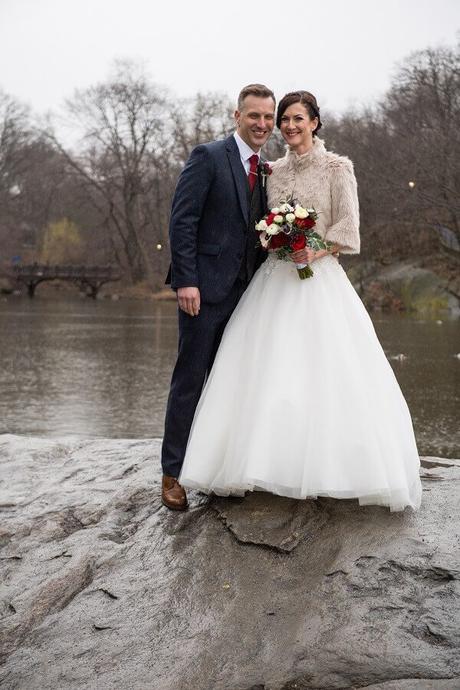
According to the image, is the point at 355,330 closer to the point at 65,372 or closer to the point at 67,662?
the point at 67,662

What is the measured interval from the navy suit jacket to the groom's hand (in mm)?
35

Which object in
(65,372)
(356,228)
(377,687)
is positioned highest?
(356,228)

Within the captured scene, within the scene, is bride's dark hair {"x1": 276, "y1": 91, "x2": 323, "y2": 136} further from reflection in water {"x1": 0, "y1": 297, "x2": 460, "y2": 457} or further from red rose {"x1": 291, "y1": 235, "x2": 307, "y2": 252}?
reflection in water {"x1": 0, "y1": 297, "x2": 460, "y2": 457}

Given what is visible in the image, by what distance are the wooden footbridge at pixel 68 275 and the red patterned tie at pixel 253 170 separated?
41.3 meters

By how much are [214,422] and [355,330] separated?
0.89 metres

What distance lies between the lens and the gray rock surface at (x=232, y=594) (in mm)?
2717

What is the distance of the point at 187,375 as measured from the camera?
4039mm

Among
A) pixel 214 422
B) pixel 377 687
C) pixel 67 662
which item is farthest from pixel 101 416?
pixel 377 687

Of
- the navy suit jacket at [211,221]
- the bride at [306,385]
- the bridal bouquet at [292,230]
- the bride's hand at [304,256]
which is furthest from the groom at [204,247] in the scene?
the bride's hand at [304,256]

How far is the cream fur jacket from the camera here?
156 inches

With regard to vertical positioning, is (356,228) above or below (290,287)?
above

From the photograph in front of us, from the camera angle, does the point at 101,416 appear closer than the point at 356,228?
No

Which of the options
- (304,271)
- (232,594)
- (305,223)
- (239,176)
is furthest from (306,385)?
(239,176)

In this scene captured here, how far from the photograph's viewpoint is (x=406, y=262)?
36938 millimetres
